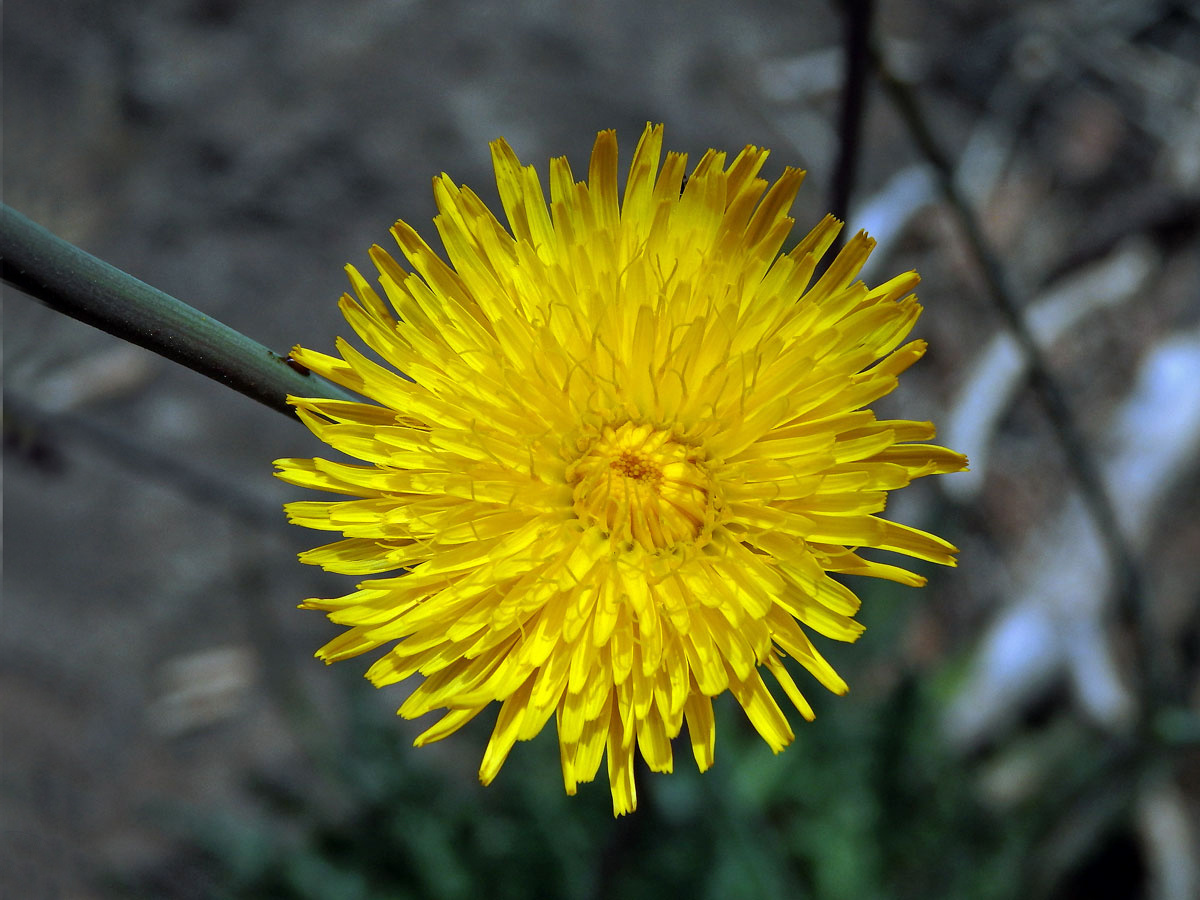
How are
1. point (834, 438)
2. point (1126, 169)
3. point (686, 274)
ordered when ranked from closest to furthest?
point (834, 438) < point (686, 274) < point (1126, 169)

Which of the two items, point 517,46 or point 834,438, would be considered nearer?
point 834,438

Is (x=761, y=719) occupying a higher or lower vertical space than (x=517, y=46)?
lower

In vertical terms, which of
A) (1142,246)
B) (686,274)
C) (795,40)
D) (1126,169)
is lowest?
(686,274)

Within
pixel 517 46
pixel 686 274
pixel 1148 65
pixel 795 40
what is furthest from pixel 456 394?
pixel 1148 65

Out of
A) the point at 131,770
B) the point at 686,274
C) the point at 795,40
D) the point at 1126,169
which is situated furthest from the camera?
the point at 795,40

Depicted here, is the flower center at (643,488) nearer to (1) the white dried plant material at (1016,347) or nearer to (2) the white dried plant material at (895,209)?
(2) the white dried plant material at (895,209)

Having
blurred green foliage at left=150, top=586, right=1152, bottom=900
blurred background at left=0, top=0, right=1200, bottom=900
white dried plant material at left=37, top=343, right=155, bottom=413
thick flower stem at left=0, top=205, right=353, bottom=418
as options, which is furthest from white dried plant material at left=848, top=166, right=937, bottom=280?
white dried plant material at left=37, top=343, right=155, bottom=413

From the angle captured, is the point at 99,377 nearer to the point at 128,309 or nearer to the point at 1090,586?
the point at 128,309

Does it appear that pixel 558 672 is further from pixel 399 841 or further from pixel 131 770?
pixel 131 770
